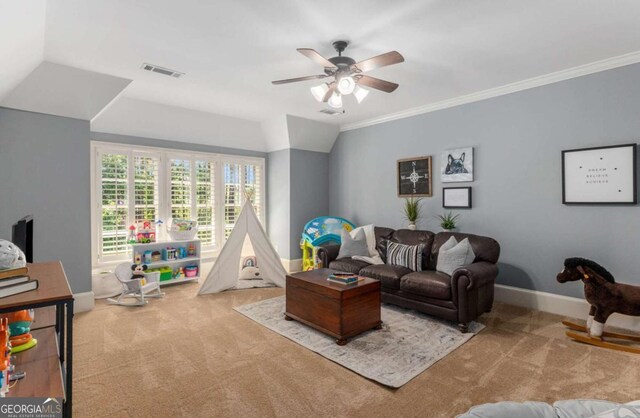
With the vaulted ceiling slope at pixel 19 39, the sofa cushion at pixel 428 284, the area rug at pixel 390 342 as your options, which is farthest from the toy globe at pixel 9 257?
the sofa cushion at pixel 428 284

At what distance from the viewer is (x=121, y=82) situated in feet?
12.9

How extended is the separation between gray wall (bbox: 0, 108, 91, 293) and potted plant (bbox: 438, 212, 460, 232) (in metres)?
4.81

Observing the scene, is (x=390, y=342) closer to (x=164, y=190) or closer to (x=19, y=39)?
(x=19, y=39)

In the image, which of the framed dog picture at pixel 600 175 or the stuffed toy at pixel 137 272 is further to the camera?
the stuffed toy at pixel 137 272

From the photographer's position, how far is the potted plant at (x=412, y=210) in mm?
5082

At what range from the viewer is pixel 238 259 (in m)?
5.10

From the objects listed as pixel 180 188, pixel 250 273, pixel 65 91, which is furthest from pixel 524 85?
pixel 65 91

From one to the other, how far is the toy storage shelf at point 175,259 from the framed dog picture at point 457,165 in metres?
4.17

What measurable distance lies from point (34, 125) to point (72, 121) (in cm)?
37

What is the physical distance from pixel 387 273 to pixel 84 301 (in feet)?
12.5

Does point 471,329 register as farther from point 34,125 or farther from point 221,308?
point 34,125

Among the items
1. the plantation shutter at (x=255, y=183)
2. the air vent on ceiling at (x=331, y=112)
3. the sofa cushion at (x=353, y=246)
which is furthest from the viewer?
the plantation shutter at (x=255, y=183)

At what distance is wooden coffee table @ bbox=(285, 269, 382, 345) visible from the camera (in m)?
3.16

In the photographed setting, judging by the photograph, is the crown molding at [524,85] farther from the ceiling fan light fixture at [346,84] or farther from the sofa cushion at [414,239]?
the ceiling fan light fixture at [346,84]
